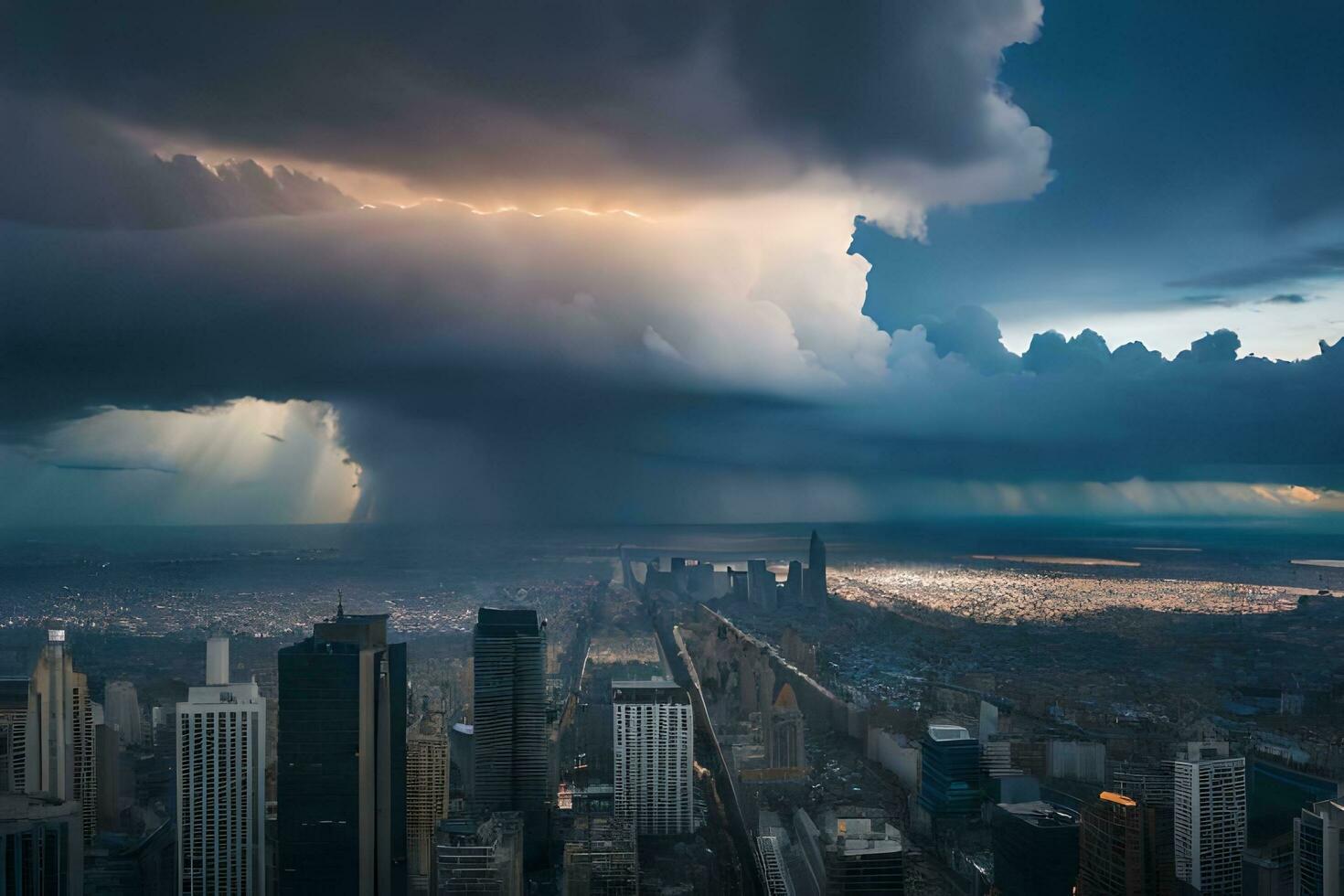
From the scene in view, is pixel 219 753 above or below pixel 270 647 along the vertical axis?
below

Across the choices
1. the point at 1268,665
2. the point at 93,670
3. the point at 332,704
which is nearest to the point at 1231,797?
the point at 1268,665

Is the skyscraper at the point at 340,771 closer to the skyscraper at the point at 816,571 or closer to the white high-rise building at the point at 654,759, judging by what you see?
the white high-rise building at the point at 654,759

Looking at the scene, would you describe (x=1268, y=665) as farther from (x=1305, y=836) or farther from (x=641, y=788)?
(x=641, y=788)

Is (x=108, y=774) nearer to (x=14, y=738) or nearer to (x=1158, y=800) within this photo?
(x=14, y=738)

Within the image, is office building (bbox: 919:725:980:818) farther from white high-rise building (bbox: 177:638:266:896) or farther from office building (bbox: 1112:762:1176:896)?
white high-rise building (bbox: 177:638:266:896)

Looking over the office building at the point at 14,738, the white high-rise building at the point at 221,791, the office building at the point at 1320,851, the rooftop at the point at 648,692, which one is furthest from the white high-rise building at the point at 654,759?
the office building at the point at 14,738
